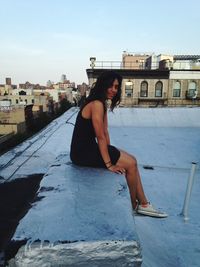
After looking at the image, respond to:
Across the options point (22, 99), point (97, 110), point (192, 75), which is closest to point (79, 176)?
point (97, 110)

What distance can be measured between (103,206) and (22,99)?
7451cm

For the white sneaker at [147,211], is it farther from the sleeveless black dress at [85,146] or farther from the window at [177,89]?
the window at [177,89]

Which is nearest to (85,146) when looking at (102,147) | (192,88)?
(102,147)

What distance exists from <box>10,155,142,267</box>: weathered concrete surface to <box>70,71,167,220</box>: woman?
398mm

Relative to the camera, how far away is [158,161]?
543cm

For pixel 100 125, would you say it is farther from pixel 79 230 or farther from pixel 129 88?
pixel 129 88

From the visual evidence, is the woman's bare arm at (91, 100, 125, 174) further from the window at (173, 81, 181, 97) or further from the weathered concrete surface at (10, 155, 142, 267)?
the window at (173, 81, 181, 97)

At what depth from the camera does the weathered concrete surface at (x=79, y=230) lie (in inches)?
53.8

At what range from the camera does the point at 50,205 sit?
5.87 ft

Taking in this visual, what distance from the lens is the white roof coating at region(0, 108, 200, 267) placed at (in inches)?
93.5

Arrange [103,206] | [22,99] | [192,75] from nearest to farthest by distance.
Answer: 1. [103,206]
2. [192,75]
3. [22,99]

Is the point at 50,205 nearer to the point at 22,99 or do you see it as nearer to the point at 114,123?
the point at 114,123

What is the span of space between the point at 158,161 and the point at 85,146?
3.05 m

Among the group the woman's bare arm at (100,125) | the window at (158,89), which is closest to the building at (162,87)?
the window at (158,89)
